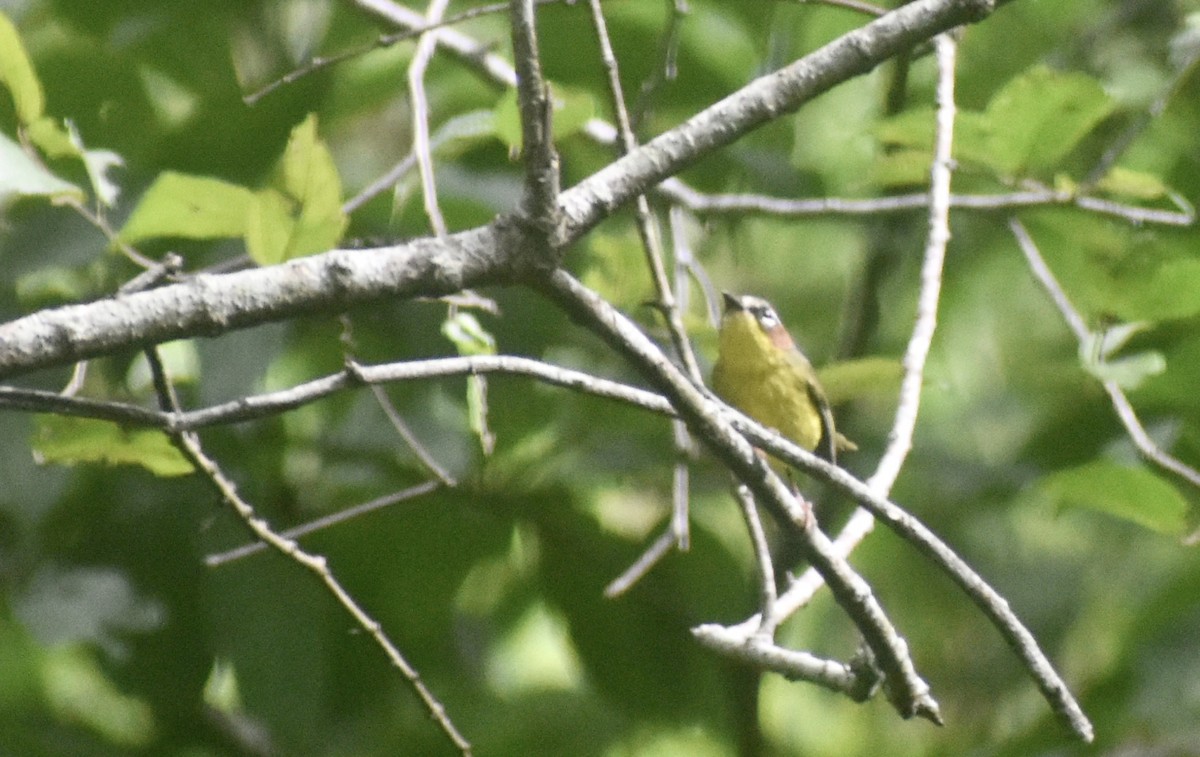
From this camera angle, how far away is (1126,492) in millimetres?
1850

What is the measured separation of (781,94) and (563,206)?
0.82 ft

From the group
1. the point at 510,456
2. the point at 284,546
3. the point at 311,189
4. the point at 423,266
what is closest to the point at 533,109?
the point at 423,266

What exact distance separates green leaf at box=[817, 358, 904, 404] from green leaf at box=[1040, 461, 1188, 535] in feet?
0.82

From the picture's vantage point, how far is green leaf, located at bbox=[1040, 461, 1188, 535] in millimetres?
1828

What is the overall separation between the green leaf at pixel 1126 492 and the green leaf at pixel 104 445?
1.12m

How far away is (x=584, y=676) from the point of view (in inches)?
102

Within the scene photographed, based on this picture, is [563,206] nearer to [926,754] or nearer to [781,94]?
[781,94]

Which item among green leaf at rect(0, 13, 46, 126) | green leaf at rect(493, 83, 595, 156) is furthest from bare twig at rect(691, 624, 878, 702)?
green leaf at rect(0, 13, 46, 126)

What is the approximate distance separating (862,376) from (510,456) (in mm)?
761

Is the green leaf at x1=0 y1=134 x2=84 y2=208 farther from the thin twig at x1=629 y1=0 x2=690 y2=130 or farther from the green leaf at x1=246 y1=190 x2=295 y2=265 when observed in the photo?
the thin twig at x1=629 y1=0 x2=690 y2=130

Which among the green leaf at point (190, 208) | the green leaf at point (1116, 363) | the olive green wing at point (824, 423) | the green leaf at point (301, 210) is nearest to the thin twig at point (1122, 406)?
the green leaf at point (1116, 363)

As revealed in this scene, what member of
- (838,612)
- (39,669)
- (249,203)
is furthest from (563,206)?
(838,612)

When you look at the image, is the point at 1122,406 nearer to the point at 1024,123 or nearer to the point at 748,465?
the point at 1024,123

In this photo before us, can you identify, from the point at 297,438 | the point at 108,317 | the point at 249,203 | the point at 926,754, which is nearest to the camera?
the point at 108,317
